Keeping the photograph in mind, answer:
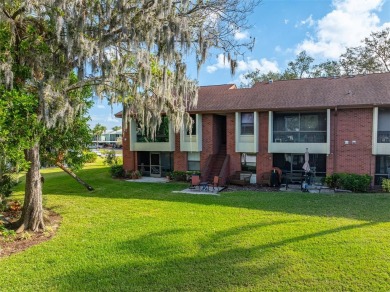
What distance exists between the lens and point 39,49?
798cm

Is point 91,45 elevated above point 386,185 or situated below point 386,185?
above

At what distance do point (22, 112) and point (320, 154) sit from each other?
14950 mm

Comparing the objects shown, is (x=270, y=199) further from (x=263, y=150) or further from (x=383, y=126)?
(x=383, y=126)

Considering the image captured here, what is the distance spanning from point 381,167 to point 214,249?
12.8 m

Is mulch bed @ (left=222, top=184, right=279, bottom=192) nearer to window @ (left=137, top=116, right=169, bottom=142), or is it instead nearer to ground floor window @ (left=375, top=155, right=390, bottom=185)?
ground floor window @ (left=375, top=155, right=390, bottom=185)

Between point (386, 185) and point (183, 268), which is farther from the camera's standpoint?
point (386, 185)

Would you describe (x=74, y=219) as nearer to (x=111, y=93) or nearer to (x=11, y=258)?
(x=11, y=258)

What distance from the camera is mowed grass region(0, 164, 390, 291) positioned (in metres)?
5.32

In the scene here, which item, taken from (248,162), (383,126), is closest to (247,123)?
(248,162)

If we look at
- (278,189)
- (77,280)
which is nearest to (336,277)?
(77,280)

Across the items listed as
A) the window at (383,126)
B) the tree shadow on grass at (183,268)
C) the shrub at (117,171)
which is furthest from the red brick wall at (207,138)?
the tree shadow on grass at (183,268)

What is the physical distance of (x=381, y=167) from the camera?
14.9m

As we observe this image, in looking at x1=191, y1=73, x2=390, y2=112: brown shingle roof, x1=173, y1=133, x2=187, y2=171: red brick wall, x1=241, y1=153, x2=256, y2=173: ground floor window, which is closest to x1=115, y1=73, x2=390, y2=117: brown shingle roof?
x1=191, y1=73, x2=390, y2=112: brown shingle roof

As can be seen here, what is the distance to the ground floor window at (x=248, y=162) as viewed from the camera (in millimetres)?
17172
